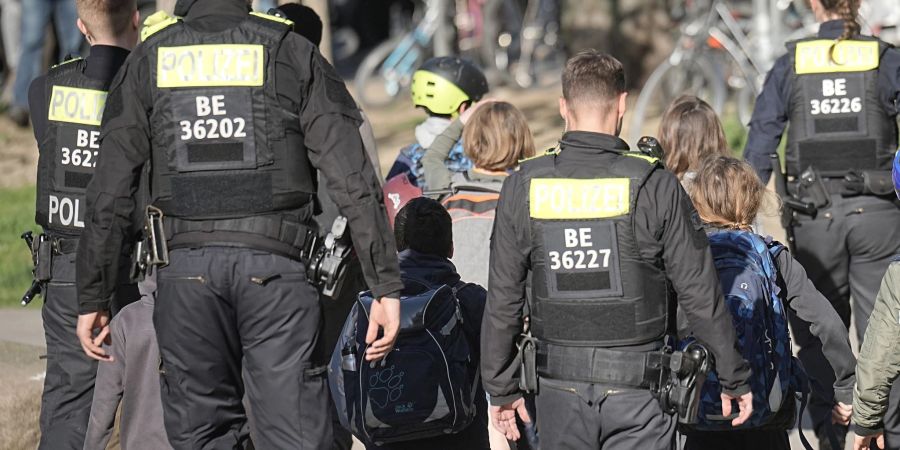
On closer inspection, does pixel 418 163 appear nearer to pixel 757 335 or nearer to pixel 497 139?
pixel 497 139

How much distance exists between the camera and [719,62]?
40.8 ft

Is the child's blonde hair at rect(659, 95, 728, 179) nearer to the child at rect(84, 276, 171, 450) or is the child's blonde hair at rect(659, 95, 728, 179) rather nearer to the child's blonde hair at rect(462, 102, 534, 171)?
the child's blonde hair at rect(462, 102, 534, 171)

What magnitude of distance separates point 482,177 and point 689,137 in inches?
35.6

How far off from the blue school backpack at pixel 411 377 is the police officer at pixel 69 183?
97 centimetres

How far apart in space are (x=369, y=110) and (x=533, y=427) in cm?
967

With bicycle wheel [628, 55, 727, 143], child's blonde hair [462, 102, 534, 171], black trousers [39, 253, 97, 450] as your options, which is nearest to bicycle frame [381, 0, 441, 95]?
bicycle wheel [628, 55, 727, 143]

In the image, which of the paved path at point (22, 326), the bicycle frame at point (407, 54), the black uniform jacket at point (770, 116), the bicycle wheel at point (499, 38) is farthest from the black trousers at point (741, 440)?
the bicycle wheel at point (499, 38)

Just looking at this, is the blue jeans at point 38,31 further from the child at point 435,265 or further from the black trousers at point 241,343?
the black trousers at point 241,343

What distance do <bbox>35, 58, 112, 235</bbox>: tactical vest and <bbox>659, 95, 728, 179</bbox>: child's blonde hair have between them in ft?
7.00

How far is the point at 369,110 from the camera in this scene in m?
14.9

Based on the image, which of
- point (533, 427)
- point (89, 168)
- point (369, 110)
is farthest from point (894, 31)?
point (89, 168)

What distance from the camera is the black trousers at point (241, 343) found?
4336 millimetres

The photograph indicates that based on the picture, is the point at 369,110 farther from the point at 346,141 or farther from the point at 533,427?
the point at 346,141

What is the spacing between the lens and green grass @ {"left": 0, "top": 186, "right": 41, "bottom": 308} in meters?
9.27
